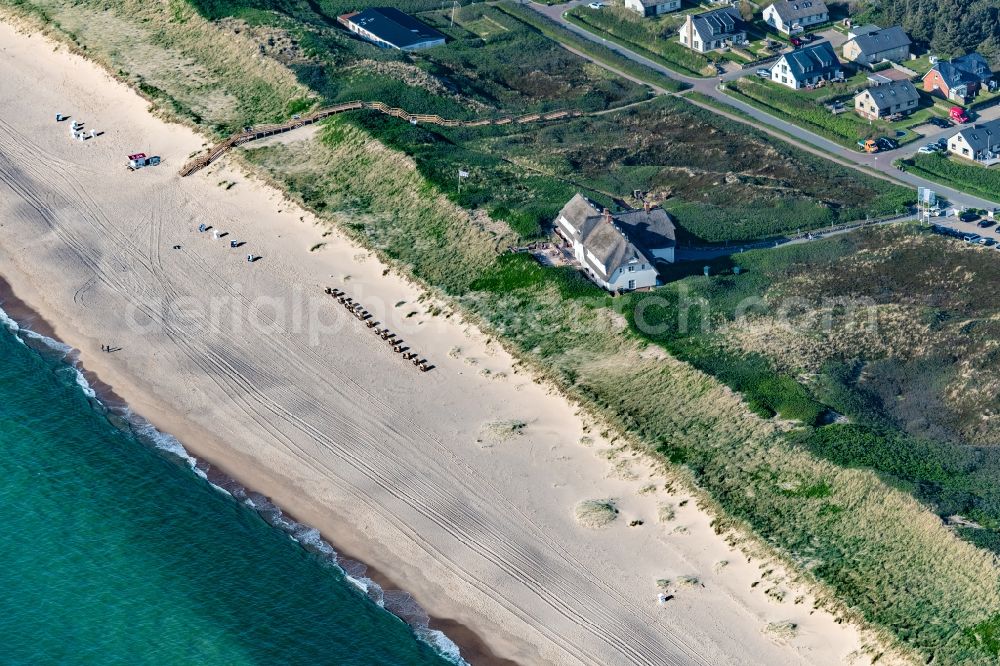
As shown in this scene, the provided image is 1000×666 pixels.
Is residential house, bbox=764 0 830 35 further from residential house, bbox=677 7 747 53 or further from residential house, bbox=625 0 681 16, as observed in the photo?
residential house, bbox=625 0 681 16

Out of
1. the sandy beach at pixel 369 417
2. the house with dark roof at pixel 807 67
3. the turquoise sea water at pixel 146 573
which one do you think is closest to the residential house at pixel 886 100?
the house with dark roof at pixel 807 67

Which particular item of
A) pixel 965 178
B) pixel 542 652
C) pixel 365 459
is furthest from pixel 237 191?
pixel 965 178

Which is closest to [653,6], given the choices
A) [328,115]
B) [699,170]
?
[699,170]

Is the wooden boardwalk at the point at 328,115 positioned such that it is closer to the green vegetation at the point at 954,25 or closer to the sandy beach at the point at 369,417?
the sandy beach at the point at 369,417

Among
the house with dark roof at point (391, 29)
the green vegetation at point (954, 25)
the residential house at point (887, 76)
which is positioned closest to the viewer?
the residential house at point (887, 76)

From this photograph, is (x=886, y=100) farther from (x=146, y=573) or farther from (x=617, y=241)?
(x=146, y=573)

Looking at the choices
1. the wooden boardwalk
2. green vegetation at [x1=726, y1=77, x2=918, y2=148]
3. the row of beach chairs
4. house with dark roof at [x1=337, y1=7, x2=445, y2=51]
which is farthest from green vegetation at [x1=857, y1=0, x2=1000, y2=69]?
the row of beach chairs

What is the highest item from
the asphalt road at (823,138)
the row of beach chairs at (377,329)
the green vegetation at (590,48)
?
the asphalt road at (823,138)
